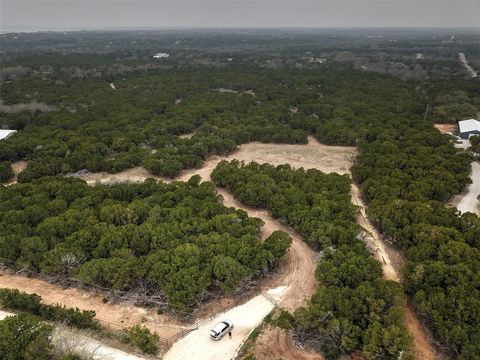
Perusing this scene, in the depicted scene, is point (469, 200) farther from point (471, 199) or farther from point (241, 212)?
point (241, 212)

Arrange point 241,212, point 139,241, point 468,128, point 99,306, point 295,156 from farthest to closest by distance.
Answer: point 468,128
point 295,156
point 241,212
point 139,241
point 99,306

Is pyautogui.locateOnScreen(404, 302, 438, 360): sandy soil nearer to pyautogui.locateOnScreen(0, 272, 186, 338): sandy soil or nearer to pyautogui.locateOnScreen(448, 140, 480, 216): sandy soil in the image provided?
pyautogui.locateOnScreen(0, 272, 186, 338): sandy soil

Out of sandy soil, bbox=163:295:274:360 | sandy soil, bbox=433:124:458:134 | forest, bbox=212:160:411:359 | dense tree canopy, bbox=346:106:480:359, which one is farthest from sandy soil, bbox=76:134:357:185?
sandy soil, bbox=163:295:274:360

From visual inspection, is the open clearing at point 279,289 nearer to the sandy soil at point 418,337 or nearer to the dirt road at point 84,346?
the sandy soil at point 418,337

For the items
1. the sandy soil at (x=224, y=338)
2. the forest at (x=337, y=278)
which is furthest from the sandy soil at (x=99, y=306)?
the forest at (x=337, y=278)

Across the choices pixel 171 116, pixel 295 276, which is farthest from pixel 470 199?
pixel 171 116
